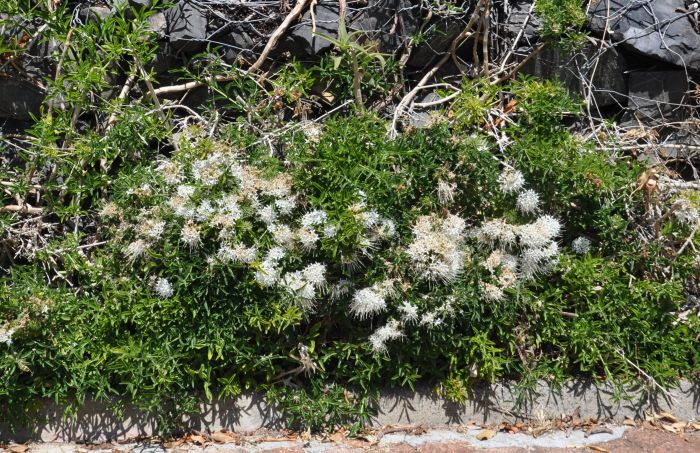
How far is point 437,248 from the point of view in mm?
3869

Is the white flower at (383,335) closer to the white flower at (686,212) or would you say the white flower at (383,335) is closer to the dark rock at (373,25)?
the white flower at (686,212)

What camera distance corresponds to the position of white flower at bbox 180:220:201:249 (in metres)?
3.84

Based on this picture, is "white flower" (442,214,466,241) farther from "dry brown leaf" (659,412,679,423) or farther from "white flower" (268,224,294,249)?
"dry brown leaf" (659,412,679,423)

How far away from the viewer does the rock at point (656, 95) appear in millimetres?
5020

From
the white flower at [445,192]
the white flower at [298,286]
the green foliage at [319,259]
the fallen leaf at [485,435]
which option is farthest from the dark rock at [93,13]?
the fallen leaf at [485,435]

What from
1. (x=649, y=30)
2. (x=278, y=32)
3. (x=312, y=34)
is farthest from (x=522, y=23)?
(x=278, y=32)

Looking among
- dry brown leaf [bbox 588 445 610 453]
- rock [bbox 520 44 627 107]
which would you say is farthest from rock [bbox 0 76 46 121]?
dry brown leaf [bbox 588 445 610 453]

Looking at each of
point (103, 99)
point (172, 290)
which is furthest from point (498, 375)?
point (103, 99)

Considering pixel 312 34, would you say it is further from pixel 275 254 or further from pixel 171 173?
pixel 275 254

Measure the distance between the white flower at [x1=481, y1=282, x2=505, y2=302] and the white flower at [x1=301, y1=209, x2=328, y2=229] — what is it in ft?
3.23

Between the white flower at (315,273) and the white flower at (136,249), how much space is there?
0.91 metres

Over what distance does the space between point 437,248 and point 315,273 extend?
0.68 metres

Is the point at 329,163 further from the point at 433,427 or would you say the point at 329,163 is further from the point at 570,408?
the point at 570,408

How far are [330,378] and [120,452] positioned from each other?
4.14 feet
